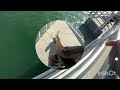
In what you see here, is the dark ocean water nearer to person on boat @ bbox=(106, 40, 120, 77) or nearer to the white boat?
the white boat

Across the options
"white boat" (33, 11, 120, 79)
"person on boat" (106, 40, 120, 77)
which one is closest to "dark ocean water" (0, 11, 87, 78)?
"white boat" (33, 11, 120, 79)

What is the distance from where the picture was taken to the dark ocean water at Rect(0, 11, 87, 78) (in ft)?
7.00

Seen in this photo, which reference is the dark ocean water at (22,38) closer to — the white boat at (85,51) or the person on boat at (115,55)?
the white boat at (85,51)

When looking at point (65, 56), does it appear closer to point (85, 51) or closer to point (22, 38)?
point (85, 51)

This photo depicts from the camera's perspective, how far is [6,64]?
2.15 metres

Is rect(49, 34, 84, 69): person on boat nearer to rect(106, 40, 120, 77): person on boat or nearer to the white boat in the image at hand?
the white boat

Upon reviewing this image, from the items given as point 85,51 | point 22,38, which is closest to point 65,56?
point 85,51

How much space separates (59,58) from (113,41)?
12.1 inches

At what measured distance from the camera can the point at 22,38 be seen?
7.27ft

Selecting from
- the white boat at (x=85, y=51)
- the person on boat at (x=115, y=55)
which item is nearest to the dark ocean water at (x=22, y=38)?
the white boat at (x=85, y=51)

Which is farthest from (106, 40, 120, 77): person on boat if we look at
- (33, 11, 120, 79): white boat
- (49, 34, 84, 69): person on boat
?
(49, 34, 84, 69): person on boat

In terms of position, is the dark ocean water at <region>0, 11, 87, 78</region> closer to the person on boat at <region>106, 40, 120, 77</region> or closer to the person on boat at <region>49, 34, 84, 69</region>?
the person on boat at <region>49, 34, 84, 69</region>

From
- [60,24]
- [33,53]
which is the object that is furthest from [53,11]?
[33,53]
